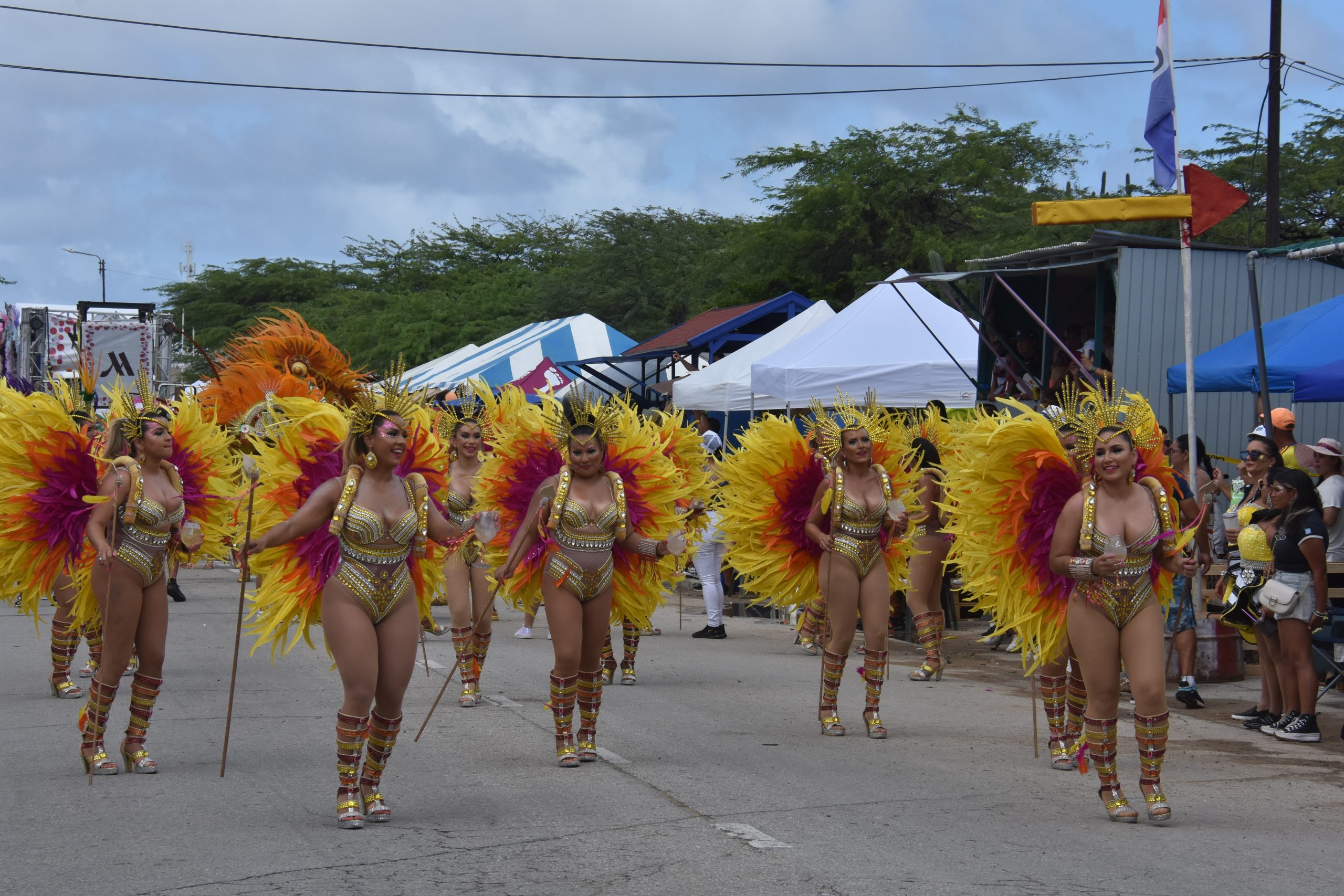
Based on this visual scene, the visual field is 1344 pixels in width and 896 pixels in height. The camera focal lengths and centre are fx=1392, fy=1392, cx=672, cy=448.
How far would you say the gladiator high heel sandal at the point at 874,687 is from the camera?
8641 millimetres

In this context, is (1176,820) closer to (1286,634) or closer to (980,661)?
(1286,634)

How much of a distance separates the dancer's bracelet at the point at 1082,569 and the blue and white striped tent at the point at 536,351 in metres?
20.2

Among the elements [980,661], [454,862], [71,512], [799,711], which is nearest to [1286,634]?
[799,711]

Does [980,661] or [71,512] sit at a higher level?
[71,512]

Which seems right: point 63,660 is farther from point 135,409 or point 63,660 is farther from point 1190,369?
point 1190,369

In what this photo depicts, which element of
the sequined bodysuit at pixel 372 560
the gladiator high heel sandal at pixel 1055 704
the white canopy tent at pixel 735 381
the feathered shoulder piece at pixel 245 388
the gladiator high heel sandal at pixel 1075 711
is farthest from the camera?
the white canopy tent at pixel 735 381

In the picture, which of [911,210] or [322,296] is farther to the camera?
[322,296]

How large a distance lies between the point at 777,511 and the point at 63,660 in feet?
16.8

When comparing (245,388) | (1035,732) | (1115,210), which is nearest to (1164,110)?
(1115,210)

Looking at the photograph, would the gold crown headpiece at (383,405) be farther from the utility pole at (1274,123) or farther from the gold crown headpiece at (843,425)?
the utility pole at (1274,123)

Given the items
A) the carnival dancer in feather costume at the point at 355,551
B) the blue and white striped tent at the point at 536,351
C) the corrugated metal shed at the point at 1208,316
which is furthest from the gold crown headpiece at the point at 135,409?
the blue and white striped tent at the point at 536,351

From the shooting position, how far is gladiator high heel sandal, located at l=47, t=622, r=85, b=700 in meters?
9.71

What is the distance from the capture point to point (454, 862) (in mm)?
5574

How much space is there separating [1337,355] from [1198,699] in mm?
2661
